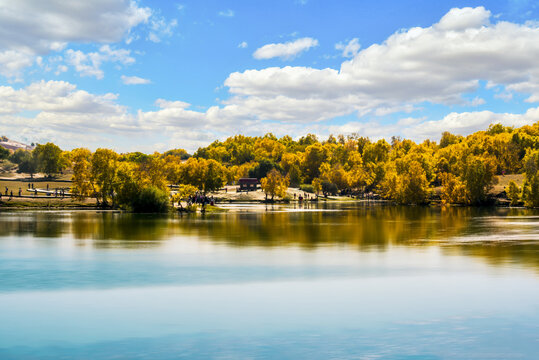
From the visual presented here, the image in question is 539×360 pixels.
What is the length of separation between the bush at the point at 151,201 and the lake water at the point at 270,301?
141 ft

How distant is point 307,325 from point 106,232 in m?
34.8

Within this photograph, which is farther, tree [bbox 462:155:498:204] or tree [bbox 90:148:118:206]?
tree [bbox 462:155:498:204]

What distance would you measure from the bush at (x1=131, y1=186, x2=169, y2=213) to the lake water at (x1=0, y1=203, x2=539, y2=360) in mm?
43007

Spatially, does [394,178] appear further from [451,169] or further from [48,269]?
[48,269]

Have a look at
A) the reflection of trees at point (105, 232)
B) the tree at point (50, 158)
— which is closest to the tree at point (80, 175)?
the reflection of trees at point (105, 232)

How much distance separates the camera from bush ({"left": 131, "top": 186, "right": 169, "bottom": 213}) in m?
79.8

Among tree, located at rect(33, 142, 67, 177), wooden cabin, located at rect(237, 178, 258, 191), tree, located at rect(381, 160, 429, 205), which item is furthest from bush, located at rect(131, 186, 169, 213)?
tree, located at rect(33, 142, 67, 177)

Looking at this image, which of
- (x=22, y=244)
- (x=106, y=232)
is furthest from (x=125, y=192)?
(x=22, y=244)

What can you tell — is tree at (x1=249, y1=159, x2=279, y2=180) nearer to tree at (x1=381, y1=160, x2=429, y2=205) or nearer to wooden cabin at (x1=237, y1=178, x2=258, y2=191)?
wooden cabin at (x1=237, y1=178, x2=258, y2=191)

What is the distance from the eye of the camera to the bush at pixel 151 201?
3140 inches

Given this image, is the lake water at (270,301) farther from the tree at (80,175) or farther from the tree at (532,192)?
the tree at (532,192)

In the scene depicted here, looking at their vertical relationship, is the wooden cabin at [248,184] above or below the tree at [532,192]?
above

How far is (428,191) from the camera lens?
410ft

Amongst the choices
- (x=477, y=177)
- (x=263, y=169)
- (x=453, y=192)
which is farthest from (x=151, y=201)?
(x=263, y=169)
